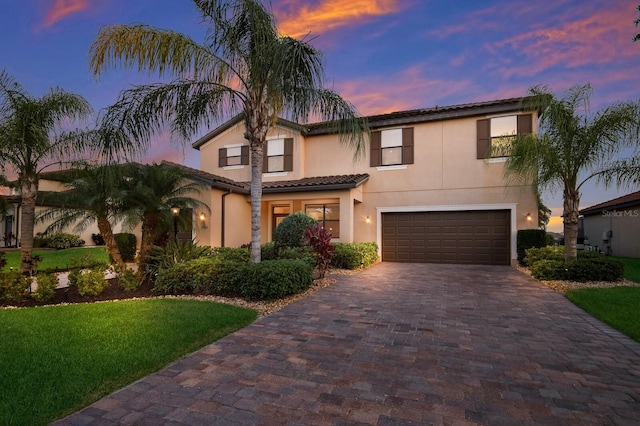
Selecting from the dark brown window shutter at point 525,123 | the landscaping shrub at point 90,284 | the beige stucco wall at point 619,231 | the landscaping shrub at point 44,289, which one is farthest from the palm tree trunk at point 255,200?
the beige stucco wall at point 619,231

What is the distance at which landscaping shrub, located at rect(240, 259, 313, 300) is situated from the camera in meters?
6.96

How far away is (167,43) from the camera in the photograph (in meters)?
6.68

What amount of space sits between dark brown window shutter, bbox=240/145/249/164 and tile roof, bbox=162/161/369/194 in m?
2.06

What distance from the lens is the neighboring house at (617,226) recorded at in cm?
1577

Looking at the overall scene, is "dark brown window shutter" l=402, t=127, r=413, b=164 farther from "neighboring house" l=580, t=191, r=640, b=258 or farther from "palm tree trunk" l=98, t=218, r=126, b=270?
"palm tree trunk" l=98, t=218, r=126, b=270

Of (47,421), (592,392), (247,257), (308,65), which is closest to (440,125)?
(308,65)

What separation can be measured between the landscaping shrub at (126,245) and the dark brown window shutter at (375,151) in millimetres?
11925

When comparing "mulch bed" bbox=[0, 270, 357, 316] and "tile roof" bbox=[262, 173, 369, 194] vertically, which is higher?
"tile roof" bbox=[262, 173, 369, 194]

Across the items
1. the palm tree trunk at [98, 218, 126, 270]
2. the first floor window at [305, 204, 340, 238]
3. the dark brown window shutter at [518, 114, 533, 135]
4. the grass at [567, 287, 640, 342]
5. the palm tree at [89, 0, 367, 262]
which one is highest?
the dark brown window shutter at [518, 114, 533, 135]

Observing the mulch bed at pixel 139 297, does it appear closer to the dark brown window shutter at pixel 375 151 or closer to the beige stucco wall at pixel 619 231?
the dark brown window shutter at pixel 375 151

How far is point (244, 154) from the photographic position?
17.1 m

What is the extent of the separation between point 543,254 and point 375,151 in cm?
777

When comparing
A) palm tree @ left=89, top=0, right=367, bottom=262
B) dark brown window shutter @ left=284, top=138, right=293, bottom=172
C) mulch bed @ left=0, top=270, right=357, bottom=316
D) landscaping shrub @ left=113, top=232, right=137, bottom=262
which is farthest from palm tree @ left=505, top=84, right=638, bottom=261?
landscaping shrub @ left=113, top=232, right=137, bottom=262

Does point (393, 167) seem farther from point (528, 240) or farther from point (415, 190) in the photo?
point (528, 240)
